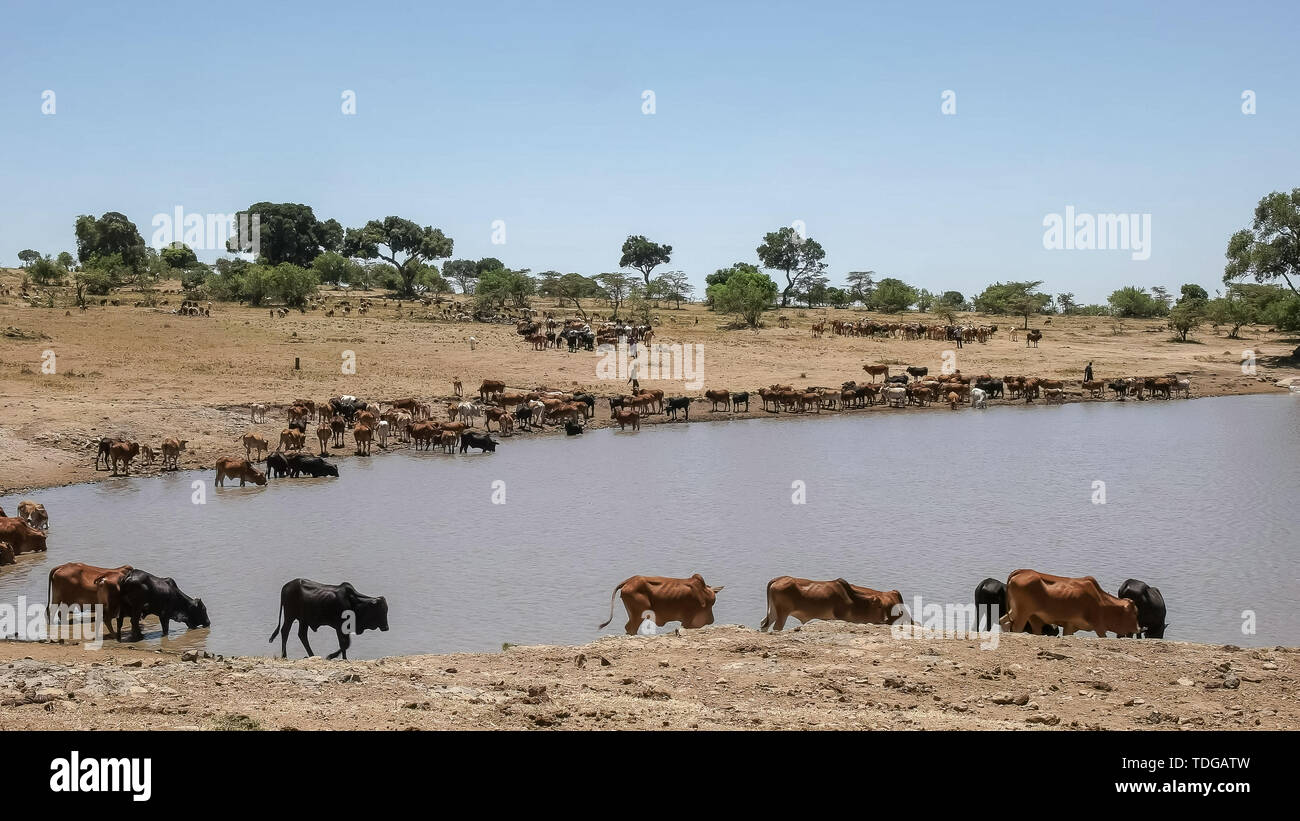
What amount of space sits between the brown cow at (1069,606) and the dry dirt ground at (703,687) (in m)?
0.83

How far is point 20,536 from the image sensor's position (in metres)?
16.4

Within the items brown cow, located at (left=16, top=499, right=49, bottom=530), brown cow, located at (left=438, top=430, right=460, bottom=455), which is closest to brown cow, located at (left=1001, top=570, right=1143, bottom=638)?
brown cow, located at (left=16, top=499, right=49, bottom=530)

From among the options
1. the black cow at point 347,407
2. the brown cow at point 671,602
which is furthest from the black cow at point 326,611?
the black cow at point 347,407

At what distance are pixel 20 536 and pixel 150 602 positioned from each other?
5.46 metres

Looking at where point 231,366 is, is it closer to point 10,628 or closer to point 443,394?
point 443,394

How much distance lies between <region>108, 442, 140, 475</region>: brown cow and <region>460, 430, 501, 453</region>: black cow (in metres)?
8.02

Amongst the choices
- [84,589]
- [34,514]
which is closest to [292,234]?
[34,514]

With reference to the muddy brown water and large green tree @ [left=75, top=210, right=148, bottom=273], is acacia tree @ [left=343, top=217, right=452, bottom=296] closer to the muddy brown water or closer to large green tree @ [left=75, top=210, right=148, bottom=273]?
large green tree @ [left=75, top=210, right=148, bottom=273]

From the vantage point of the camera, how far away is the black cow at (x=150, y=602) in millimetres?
12359

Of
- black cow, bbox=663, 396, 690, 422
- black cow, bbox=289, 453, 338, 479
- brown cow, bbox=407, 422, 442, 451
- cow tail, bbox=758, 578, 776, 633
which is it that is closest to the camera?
cow tail, bbox=758, 578, 776, 633

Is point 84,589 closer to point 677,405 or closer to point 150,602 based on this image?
point 150,602

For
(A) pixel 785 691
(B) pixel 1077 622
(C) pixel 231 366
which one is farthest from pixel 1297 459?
(C) pixel 231 366

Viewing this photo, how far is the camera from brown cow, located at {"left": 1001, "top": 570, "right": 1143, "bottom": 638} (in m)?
11.3

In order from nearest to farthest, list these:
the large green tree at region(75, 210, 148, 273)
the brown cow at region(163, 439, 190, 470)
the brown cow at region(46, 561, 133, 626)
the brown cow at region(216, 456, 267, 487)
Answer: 1. the brown cow at region(46, 561, 133, 626)
2. the brown cow at region(216, 456, 267, 487)
3. the brown cow at region(163, 439, 190, 470)
4. the large green tree at region(75, 210, 148, 273)
